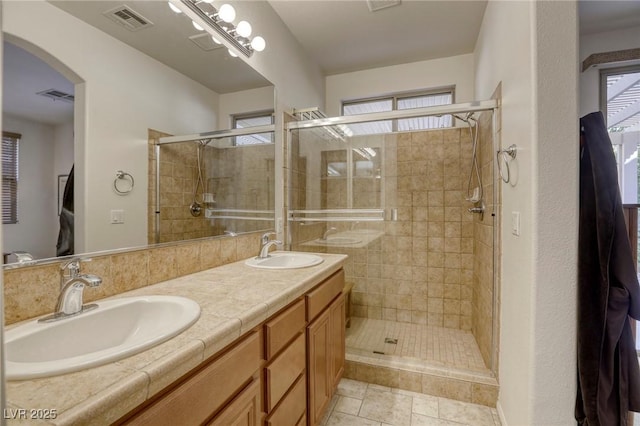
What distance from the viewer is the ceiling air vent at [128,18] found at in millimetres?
1075

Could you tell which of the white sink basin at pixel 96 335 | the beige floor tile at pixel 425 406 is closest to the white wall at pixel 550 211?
the beige floor tile at pixel 425 406

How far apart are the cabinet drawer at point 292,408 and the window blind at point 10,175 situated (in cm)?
102

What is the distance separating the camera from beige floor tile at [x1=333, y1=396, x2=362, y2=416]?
173 centimetres

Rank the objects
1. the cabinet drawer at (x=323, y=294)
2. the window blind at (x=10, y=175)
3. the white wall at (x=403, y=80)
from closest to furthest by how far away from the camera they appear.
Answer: the window blind at (x=10, y=175), the cabinet drawer at (x=323, y=294), the white wall at (x=403, y=80)

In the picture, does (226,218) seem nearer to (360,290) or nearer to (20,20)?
(20,20)

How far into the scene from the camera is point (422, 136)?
2.74 metres

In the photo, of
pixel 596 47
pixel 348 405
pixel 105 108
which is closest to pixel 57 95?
pixel 105 108

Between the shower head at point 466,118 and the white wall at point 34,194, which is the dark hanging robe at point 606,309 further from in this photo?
the white wall at point 34,194

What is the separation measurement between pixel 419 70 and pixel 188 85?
2.45 metres

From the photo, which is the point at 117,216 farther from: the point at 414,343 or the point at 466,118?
the point at 466,118

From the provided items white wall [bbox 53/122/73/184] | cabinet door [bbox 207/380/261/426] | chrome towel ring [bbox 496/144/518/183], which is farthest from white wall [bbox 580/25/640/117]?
white wall [bbox 53/122/73/184]

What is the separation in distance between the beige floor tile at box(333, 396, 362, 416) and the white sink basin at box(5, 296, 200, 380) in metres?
1.35

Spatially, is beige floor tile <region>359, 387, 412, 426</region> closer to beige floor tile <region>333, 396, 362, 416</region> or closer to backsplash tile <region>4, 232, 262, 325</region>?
beige floor tile <region>333, 396, 362, 416</region>

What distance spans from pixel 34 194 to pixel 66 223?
0.14 m
